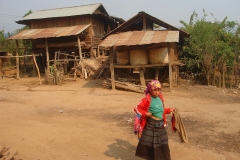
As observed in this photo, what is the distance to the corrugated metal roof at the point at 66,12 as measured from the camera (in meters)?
18.8

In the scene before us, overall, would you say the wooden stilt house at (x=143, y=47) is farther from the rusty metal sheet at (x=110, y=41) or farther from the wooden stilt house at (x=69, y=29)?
the wooden stilt house at (x=69, y=29)

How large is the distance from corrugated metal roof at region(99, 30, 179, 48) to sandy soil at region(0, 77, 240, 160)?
2.30 m

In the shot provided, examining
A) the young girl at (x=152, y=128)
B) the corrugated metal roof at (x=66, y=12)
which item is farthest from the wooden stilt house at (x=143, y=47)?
the corrugated metal roof at (x=66, y=12)

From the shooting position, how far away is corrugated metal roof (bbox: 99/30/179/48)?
10657 millimetres

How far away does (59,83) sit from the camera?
14.1 m

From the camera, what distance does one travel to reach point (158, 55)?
11.4 metres

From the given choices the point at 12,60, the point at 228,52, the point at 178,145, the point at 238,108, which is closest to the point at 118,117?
the point at 178,145

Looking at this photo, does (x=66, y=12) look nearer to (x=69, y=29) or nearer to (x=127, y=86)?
(x=69, y=29)

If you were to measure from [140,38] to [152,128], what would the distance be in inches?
306

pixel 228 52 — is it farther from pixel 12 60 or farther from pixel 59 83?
pixel 12 60

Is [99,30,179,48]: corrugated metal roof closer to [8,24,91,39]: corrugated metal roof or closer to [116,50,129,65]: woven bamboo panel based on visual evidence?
[116,50,129,65]: woven bamboo panel

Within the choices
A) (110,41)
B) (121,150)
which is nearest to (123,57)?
(110,41)

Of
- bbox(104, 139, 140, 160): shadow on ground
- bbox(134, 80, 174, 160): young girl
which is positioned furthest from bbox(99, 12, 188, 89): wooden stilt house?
bbox(134, 80, 174, 160): young girl

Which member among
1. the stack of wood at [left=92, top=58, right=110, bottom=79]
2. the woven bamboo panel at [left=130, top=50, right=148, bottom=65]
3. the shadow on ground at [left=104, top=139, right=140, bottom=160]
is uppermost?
the woven bamboo panel at [left=130, top=50, right=148, bottom=65]
